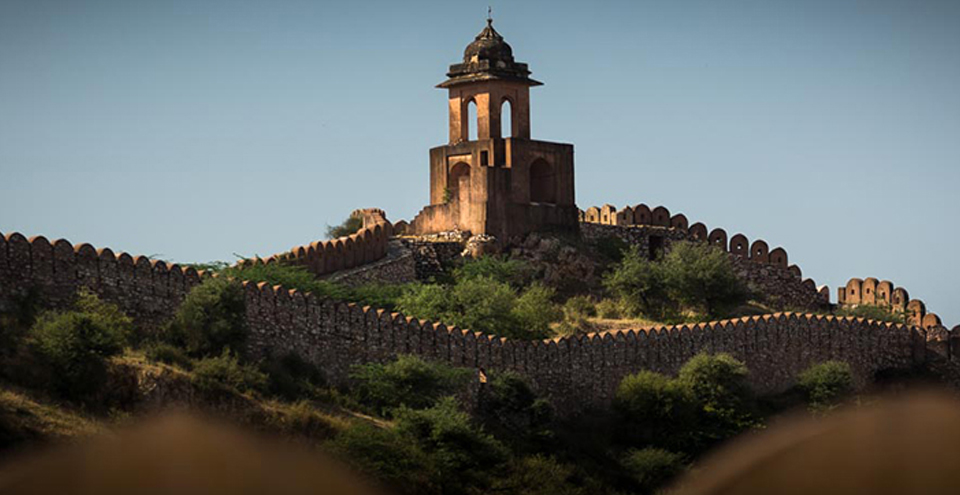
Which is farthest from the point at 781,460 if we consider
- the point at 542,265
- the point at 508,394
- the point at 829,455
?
the point at 542,265

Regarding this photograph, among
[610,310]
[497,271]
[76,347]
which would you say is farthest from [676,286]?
[76,347]

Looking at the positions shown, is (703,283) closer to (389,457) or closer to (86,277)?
(389,457)

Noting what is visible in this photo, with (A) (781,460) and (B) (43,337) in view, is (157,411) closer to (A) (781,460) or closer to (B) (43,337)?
(B) (43,337)

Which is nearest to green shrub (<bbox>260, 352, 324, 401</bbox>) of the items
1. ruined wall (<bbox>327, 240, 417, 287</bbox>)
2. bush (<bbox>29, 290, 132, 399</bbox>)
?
bush (<bbox>29, 290, 132, 399</bbox>)

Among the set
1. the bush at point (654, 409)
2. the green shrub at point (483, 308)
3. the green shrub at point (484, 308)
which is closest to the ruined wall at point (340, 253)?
the green shrub at point (483, 308)

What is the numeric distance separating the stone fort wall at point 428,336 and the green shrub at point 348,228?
36.0 ft

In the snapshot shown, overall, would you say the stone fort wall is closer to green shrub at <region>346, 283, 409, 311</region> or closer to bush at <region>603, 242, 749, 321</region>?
green shrub at <region>346, 283, 409, 311</region>

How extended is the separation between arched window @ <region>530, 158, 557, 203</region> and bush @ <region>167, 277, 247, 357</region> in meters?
13.7

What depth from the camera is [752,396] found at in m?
27.5

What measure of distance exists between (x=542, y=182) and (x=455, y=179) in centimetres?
218

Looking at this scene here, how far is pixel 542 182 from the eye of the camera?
119ft

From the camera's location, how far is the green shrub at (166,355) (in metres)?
22.0

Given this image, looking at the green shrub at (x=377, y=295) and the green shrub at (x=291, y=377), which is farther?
the green shrub at (x=377, y=295)

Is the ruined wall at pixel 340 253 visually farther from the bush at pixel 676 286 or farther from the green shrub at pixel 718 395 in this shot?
the green shrub at pixel 718 395
